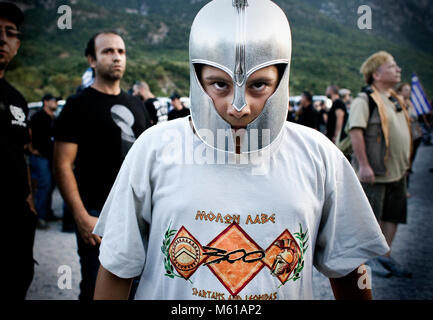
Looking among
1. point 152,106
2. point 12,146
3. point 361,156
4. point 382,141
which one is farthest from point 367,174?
point 152,106

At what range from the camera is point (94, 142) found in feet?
7.78

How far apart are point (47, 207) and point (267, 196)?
17.9ft

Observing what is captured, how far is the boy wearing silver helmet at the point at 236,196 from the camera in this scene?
1139 millimetres

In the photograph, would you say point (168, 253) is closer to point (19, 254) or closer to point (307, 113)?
point (19, 254)

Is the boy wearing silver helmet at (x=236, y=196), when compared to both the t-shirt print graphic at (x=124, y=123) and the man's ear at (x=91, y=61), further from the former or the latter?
the man's ear at (x=91, y=61)

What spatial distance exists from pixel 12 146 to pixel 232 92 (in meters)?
1.65

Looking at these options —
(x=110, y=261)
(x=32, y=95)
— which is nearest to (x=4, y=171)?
(x=110, y=261)

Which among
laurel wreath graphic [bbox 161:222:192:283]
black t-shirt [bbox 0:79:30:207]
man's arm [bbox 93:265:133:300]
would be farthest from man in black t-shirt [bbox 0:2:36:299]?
laurel wreath graphic [bbox 161:222:192:283]

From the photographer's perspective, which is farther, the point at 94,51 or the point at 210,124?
the point at 94,51

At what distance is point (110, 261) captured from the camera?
3.86 ft

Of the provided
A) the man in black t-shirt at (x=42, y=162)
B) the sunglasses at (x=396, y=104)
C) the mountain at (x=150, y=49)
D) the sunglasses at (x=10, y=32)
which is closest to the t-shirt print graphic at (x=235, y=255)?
the sunglasses at (x=10, y=32)

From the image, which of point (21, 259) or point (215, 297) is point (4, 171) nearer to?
point (21, 259)

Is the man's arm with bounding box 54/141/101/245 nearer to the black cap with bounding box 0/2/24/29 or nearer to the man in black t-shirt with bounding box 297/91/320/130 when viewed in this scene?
the black cap with bounding box 0/2/24/29

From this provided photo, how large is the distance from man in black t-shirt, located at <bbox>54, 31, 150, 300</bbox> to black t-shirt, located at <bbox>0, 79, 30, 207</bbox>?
0.68 feet
